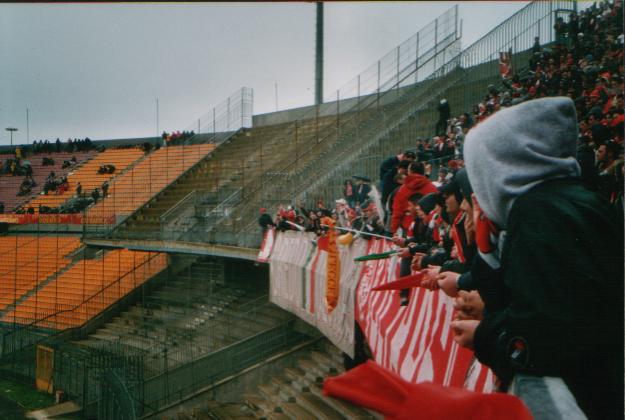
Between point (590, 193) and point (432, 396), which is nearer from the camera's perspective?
point (432, 396)

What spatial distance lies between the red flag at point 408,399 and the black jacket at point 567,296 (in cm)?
13

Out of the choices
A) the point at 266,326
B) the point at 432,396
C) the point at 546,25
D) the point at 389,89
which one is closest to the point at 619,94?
the point at 432,396

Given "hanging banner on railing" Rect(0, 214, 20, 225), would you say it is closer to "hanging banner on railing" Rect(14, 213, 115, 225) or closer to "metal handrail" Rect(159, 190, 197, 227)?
"hanging banner on railing" Rect(14, 213, 115, 225)

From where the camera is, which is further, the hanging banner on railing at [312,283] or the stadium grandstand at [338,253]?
the hanging banner on railing at [312,283]

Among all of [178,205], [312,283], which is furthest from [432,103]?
[178,205]

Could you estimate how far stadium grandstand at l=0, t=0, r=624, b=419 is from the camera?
1070 millimetres

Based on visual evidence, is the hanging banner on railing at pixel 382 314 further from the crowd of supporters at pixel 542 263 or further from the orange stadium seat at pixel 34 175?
the orange stadium seat at pixel 34 175

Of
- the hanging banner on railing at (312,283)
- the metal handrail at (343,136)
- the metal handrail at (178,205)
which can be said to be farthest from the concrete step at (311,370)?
the metal handrail at (178,205)

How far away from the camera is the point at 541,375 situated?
1.06 metres

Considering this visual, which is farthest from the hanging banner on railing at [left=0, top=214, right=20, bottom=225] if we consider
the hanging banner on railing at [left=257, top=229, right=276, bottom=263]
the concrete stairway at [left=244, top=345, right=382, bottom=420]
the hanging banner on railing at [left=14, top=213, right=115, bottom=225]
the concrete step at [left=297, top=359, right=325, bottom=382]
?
the concrete step at [left=297, top=359, right=325, bottom=382]

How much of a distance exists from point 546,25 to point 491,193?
599cm

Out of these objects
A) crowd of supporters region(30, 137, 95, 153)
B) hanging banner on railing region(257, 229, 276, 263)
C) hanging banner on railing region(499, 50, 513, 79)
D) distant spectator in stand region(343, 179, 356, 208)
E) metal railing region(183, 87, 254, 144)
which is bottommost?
hanging banner on railing region(257, 229, 276, 263)

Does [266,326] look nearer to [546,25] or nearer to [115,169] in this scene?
[115,169]

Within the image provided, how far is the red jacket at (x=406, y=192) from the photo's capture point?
4.50 metres
